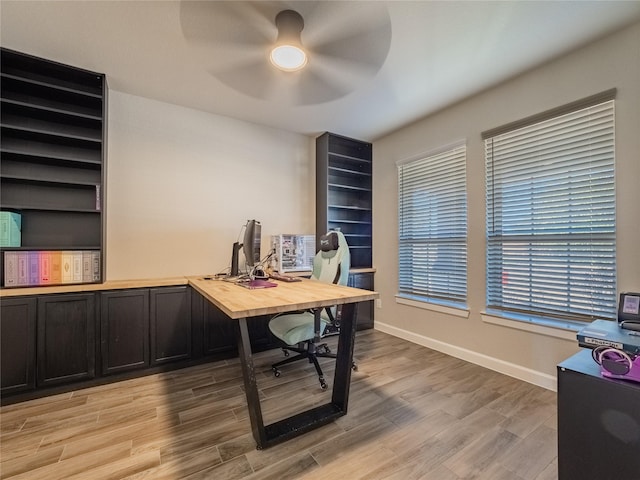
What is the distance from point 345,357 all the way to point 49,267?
95.4 inches

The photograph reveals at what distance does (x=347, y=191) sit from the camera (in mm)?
4090

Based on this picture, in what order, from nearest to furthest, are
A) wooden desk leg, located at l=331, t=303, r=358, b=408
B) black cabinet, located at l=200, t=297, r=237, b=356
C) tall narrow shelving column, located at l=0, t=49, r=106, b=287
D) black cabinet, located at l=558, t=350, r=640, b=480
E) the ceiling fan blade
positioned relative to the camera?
black cabinet, located at l=558, t=350, r=640, b=480 < the ceiling fan blade < wooden desk leg, located at l=331, t=303, r=358, b=408 < tall narrow shelving column, located at l=0, t=49, r=106, b=287 < black cabinet, located at l=200, t=297, r=237, b=356

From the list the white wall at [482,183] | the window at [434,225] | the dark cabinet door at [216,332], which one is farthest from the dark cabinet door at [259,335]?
the window at [434,225]

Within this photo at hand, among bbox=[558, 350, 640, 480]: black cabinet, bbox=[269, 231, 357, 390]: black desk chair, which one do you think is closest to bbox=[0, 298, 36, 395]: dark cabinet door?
bbox=[269, 231, 357, 390]: black desk chair

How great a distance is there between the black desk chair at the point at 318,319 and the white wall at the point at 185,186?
1.22 meters

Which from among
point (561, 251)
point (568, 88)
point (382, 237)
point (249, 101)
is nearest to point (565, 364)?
point (561, 251)

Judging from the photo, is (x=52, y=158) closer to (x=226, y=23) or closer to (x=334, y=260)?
(x=226, y=23)

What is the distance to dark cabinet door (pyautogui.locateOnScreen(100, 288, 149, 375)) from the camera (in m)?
2.33

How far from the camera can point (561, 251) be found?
2207 millimetres

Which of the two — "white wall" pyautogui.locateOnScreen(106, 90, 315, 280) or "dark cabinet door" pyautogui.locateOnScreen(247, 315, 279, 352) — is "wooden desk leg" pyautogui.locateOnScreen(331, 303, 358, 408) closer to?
"dark cabinet door" pyautogui.locateOnScreen(247, 315, 279, 352)

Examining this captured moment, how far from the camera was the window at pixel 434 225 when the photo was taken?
9.61 ft

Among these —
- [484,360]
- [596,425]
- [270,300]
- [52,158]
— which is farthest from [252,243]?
[484,360]

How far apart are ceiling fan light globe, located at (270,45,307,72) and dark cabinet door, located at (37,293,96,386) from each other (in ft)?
7.70

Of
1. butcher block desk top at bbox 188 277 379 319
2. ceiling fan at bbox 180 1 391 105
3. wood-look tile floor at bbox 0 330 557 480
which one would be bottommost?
wood-look tile floor at bbox 0 330 557 480
